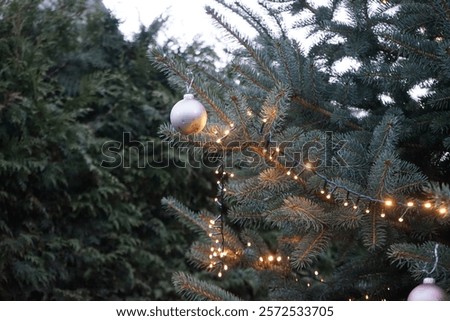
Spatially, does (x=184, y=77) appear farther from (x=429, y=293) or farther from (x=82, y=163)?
(x=82, y=163)

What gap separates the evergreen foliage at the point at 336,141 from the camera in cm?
130

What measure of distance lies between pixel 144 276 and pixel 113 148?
68 cm

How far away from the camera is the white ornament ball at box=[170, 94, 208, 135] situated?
1322 mm

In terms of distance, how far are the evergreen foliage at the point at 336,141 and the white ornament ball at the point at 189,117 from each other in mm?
55

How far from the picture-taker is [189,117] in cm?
132

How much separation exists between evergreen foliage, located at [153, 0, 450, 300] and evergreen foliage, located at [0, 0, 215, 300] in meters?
0.91

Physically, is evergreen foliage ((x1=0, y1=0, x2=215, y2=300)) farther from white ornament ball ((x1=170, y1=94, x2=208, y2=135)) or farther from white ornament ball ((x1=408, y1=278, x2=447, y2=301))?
white ornament ball ((x1=408, y1=278, x2=447, y2=301))

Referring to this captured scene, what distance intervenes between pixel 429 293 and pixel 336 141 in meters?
0.48

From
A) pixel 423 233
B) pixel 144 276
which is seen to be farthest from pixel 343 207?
pixel 144 276

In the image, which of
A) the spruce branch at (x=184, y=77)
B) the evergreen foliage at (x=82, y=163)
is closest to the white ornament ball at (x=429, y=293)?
the spruce branch at (x=184, y=77)

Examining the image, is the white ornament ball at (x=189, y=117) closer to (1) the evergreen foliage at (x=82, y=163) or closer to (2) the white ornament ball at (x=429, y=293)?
(2) the white ornament ball at (x=429, y=293)

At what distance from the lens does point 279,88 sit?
1300 millimetres

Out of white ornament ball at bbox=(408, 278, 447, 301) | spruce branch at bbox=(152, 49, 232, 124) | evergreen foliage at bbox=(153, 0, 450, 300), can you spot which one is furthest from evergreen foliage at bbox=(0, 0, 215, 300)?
white ornament ball at bbox=(408, 278, 447, 301)
